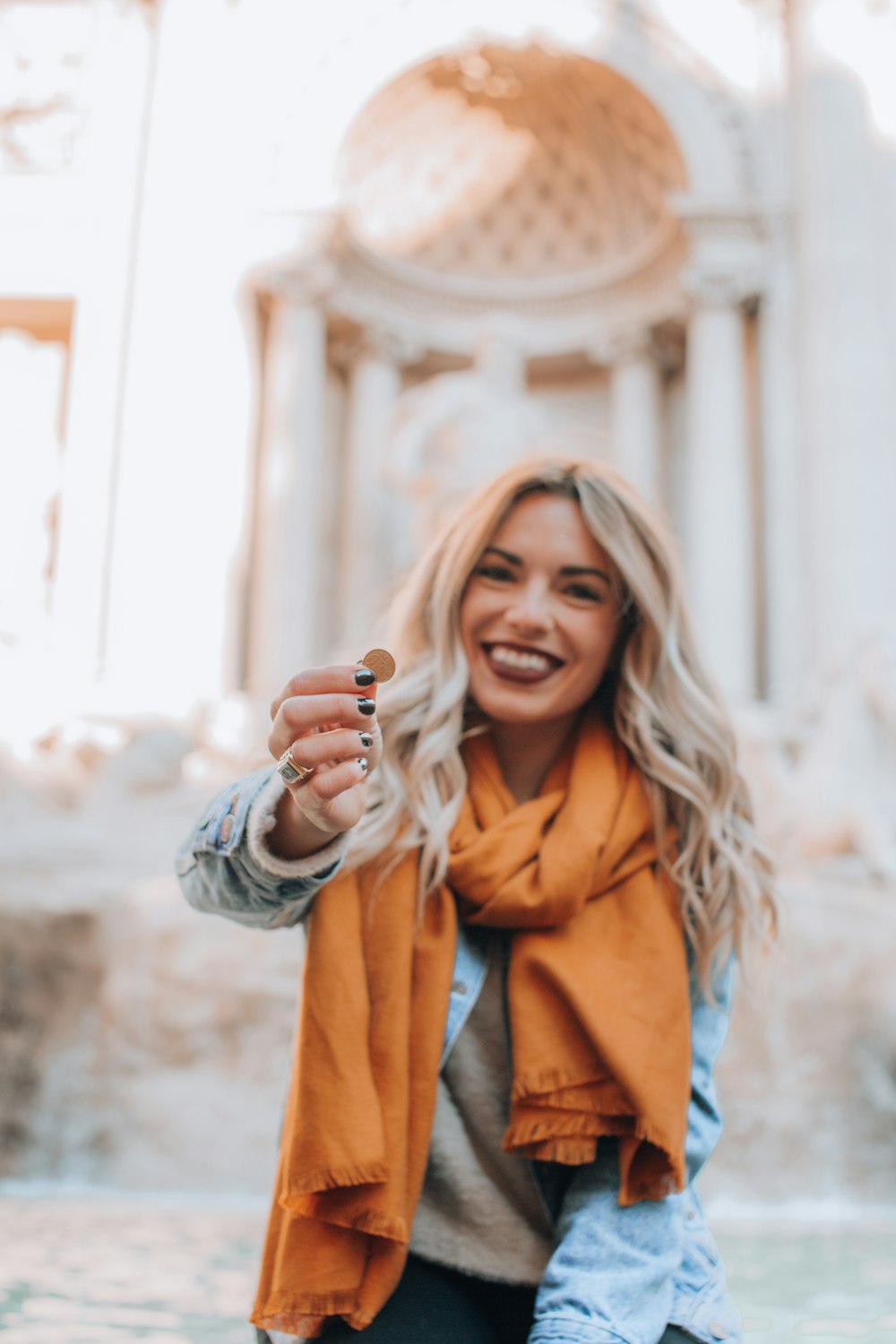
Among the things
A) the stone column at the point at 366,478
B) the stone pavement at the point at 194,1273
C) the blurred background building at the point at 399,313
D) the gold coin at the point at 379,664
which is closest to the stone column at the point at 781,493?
the blurred background building at the point at 399,313

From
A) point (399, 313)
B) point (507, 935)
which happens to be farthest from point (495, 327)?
point (507, 935)

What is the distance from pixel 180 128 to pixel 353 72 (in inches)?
47.3

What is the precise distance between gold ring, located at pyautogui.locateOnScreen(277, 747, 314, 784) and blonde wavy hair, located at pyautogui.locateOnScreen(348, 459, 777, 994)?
9.7 inches

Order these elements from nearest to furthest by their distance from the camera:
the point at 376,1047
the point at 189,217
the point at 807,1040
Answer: the point at 376,1047 → the point at 807,1040 → the point at 189,217

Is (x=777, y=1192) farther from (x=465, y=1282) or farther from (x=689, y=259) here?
(x=689, y=259)

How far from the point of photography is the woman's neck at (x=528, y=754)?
1.41 metres

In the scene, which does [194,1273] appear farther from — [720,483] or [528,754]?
[720,483]

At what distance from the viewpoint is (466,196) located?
897 centimetres

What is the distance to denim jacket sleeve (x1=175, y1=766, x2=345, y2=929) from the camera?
1.05 m

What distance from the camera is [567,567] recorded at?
1348mm

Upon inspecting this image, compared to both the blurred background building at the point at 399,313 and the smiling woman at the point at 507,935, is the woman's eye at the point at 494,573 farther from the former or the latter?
the blurred background building at the point at 399,313

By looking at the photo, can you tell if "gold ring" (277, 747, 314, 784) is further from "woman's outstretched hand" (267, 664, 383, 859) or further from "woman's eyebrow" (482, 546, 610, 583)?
"woman's eyebrow" (482, 546, 610, 583)

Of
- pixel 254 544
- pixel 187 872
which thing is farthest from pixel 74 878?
pixel 254 544

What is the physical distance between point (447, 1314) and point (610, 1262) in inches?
6.1
